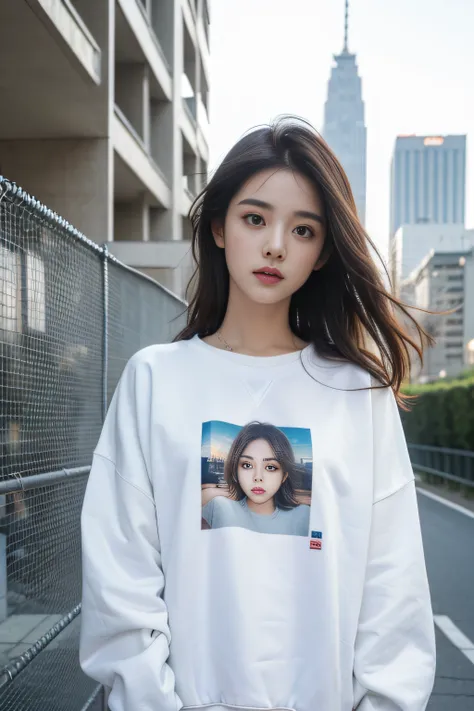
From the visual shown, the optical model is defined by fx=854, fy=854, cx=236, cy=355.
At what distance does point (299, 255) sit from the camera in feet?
6.22

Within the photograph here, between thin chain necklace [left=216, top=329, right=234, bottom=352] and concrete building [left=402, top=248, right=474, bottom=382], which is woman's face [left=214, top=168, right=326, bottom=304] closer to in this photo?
thin chain necklace [left=216, top=329, right=234, bottom=352]

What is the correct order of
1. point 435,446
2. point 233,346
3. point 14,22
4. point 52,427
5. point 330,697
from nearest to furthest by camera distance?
point 330,697 < point 233,346 < point 52,427 < point 14,22 < point 435,446

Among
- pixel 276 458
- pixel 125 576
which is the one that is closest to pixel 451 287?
→ pixel 276 458

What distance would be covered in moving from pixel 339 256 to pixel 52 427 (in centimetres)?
115

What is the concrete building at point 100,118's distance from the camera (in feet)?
37.8

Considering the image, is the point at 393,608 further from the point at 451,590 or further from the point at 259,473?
the point at 451,590

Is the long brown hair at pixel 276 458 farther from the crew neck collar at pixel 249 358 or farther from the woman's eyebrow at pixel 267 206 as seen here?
the woman's eyebrow at pixel 267 206

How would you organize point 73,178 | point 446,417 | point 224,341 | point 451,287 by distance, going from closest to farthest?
point 224,341
point 73,178
point 446,417
point 451,287

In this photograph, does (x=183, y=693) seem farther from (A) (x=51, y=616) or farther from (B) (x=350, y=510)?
(A) (x=51, y=616)

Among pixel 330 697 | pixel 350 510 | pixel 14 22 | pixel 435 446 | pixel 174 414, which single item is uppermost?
pixel 14 22

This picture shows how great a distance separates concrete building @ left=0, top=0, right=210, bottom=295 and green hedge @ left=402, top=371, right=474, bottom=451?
5539 millimetres

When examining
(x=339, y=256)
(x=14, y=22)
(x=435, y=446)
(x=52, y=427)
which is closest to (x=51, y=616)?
(x=52, y=427)

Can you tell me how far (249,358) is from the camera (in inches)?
74.8

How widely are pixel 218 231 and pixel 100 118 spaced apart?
1294 cm
